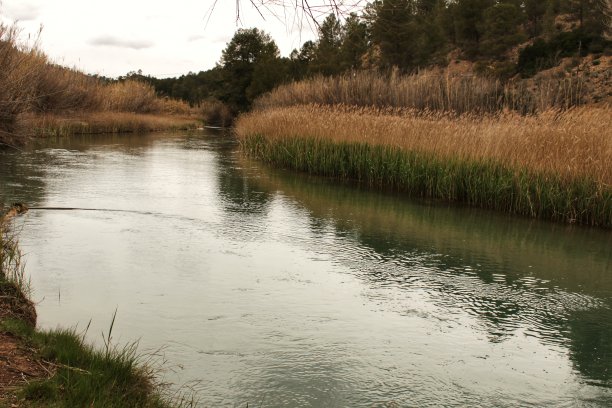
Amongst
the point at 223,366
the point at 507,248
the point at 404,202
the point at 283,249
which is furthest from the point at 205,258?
the point at 404,202

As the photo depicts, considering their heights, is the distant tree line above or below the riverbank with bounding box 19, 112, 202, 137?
above

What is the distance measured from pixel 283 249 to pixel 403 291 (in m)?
1.86

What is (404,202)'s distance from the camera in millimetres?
10836

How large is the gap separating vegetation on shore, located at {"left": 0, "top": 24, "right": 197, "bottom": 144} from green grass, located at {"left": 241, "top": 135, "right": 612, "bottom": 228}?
5.87 meters

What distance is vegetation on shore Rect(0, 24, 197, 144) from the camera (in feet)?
31.8

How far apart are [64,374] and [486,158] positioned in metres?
8.56

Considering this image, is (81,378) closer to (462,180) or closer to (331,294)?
(331,294)

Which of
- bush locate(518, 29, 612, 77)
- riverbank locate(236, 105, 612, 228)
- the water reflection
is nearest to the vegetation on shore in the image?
the water reflection

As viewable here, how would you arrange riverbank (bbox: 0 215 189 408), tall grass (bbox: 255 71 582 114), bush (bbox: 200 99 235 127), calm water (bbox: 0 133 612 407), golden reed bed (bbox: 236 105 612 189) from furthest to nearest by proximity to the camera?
1. bush (bbox: 200 99 235 127)
2. tall grass (bbox: 255 71 582 114)
3. golden reed bed (bbox: 236 105 612 189)
4. calm water (bbox: 0 133 612 407)
5. riverbank (bbox: 0 215 189 408)

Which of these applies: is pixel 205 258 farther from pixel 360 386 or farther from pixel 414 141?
pixel 414 141

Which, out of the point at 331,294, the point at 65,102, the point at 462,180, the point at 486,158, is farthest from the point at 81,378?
the point at 65,102

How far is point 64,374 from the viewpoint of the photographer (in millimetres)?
2959

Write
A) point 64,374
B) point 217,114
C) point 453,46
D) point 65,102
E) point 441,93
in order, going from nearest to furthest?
point 64,374
point 441,93
point 65,102
point 217,114
point 453,46

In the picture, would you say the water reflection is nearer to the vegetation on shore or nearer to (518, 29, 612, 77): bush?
the vegetation on shore
